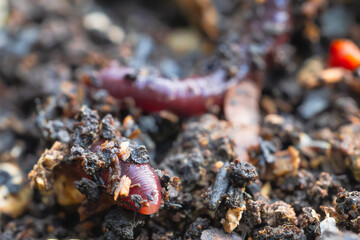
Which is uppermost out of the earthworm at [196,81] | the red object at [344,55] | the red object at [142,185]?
the red object at [344,55]

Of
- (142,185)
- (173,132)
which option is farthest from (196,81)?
(142,185)

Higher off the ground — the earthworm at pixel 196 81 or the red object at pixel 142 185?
the earthworm at pixel 196 81

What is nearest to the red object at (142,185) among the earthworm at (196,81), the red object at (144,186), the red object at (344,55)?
the red object at (144,186)

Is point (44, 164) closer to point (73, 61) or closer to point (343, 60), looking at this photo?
point (73, 61)

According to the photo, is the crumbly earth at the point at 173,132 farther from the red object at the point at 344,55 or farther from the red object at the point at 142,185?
the red object at the point at 344,55

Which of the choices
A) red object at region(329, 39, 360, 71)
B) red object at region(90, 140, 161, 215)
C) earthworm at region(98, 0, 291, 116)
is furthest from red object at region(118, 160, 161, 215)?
red object at region(329, 39, 360, 71)

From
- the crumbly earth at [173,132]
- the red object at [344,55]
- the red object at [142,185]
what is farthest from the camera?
the red object at [344,55]

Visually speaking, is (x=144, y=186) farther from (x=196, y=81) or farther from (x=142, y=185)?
(x=196, y=81)
